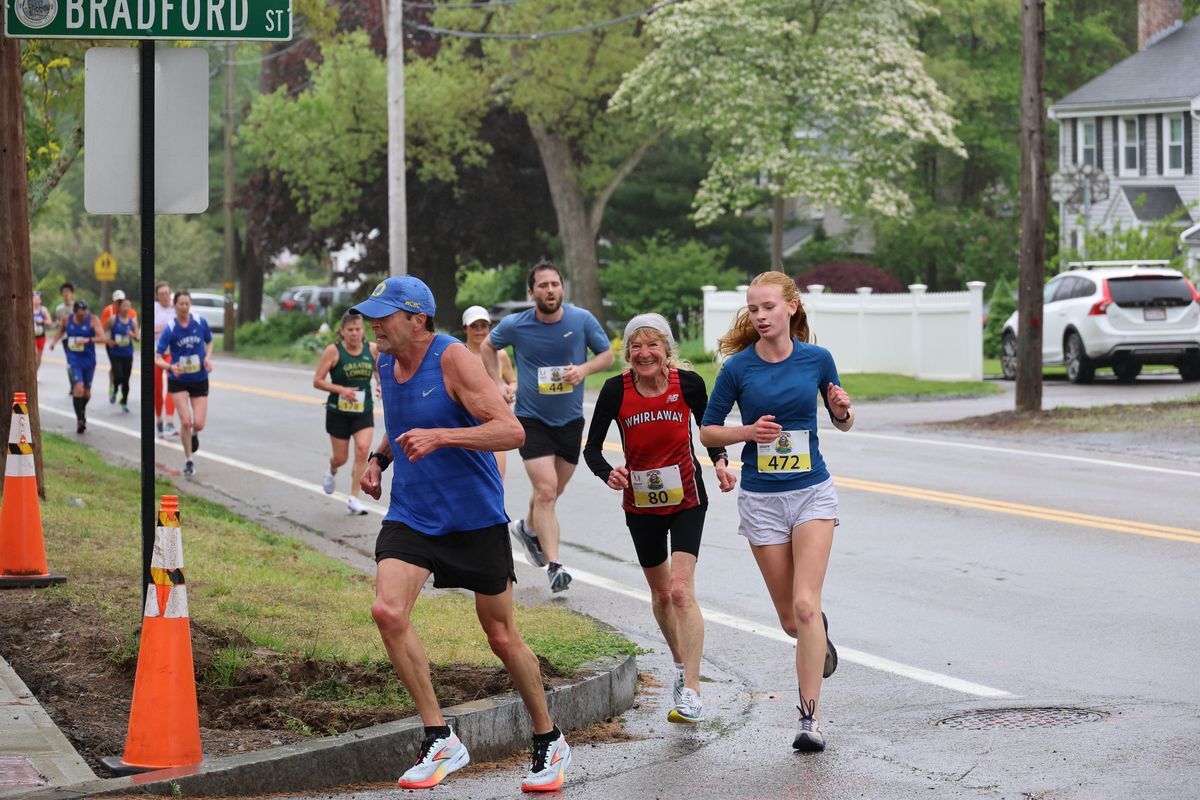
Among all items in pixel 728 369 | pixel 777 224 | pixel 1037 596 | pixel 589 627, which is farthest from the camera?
pixel 777 224

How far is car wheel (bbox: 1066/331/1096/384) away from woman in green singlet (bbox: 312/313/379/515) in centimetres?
1477

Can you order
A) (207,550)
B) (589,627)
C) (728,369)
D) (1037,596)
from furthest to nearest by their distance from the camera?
1. (207,550)
2. (1037,596)
3. (589,627)
4. (728,369)

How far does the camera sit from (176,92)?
296 inches

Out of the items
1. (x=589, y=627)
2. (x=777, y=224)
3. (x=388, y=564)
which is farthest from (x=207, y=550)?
(x=777, y=224)

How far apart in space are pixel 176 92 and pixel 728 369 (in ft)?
8.60

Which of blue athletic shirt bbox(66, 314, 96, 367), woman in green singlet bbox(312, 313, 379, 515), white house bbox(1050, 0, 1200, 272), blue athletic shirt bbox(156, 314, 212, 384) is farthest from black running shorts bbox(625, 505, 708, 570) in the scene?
white house bbox(1050, 0, 1200, 272)

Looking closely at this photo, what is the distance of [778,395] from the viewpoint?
7.30 meters

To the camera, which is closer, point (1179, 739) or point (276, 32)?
point (1179, 739)

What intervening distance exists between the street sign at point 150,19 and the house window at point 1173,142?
1769 inches

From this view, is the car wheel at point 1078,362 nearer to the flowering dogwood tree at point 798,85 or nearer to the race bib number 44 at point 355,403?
the flowering dogwood tree at point 798,85

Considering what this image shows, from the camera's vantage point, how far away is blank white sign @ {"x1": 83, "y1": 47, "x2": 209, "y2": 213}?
7422 mm

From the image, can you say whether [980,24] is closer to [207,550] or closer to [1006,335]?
[1006,335]

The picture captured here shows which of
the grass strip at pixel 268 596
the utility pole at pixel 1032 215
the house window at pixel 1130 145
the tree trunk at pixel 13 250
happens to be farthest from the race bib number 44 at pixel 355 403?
the house window at pixel 1130 145

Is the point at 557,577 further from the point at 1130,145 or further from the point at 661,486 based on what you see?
the point at 1130,145
